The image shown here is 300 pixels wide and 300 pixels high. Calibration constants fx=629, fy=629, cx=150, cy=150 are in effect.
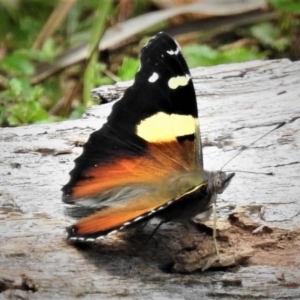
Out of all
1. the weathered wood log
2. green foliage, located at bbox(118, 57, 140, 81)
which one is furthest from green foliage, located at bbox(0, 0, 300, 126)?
the weathered wood log

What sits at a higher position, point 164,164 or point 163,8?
point 163,8

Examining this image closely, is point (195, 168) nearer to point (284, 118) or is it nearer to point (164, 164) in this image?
point (164, 164)

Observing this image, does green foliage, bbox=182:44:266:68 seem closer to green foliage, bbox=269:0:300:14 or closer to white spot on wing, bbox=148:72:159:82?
green foliage, bbox=269:0:300:14

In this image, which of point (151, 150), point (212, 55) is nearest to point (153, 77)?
point (151, 150)

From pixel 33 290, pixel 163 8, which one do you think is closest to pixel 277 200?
pixel 33 290

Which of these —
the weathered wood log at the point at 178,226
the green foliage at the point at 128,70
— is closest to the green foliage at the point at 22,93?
the green foliage at the point at 128,70

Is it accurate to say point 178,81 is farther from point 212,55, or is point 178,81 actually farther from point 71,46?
point 71,46

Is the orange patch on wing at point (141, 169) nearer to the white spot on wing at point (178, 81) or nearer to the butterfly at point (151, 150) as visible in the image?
the butterfly at point (151, 150)
